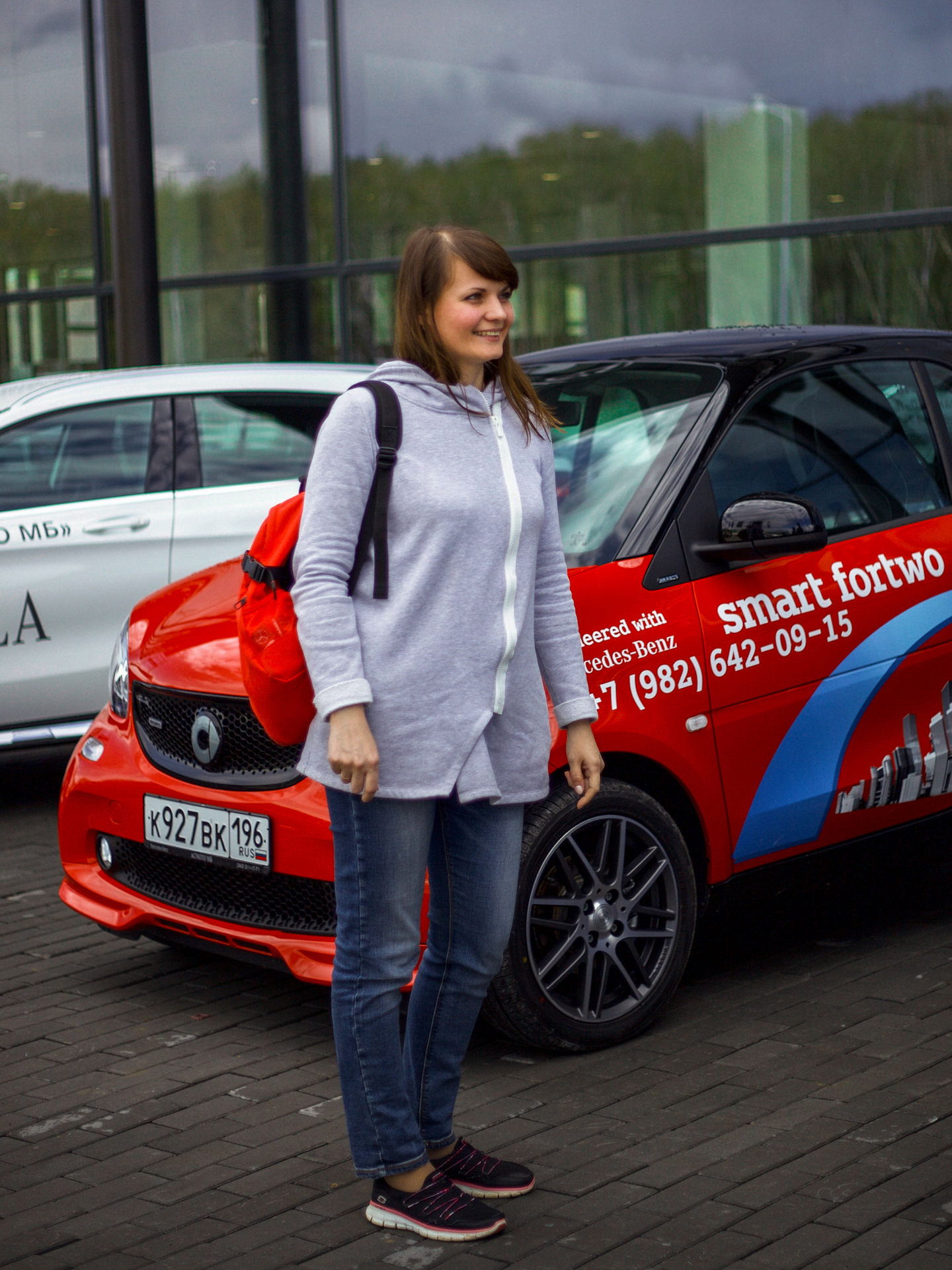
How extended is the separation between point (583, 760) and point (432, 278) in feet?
3.09

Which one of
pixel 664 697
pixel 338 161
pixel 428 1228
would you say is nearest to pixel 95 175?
pixel 338 161

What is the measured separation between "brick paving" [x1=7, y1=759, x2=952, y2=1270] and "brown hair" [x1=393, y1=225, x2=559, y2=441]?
63.4 inches

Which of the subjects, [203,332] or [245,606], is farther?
[203,332]

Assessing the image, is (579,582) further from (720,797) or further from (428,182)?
(428,182)

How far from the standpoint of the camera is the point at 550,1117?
3.67 meters

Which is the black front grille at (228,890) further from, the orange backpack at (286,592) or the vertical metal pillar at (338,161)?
the vertical metal pillar at (338,161)

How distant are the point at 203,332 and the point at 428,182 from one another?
2598 millimetres

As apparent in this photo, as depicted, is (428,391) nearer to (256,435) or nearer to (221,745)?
(221,745)

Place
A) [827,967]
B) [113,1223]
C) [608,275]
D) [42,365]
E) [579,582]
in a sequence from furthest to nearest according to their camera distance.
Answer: [42,365]
[608,275]
[827,967]
[579,582]
[113,1223]

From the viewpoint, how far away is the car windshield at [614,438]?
4.20 metres

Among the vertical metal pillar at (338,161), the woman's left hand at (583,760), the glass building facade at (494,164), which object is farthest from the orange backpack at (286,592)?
the vertical metal pillar at (338,161)

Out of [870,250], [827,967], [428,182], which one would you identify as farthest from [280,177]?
[827,967]

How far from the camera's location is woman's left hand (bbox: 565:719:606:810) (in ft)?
10.5

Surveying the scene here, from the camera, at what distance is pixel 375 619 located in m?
Answer: 2.89
